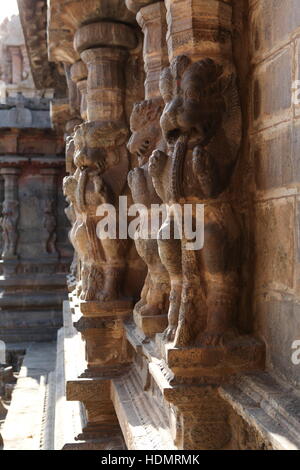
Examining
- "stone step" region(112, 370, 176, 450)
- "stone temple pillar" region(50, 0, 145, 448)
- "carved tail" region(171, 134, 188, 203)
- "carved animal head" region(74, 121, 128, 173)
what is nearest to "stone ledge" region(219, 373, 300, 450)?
"stone step" region(112, 370, 176, 450)

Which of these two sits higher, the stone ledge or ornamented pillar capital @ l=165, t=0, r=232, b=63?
ornamented pillar capital @ l=165, t=0, r=232, b=63

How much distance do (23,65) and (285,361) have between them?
24.0 meters

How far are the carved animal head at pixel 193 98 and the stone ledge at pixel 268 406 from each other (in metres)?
1.12

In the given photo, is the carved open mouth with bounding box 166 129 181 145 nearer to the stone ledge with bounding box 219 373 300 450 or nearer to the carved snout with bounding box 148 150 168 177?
the carved snout with bounding box 148 150 168 177

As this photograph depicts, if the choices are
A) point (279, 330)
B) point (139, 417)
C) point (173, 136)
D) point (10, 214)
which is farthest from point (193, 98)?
point (10, 214)

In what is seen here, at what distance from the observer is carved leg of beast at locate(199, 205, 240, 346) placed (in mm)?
2578

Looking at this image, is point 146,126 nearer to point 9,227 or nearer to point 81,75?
point 81,75

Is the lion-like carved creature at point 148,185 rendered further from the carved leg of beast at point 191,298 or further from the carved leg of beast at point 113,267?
the carved leg of beast at point 113,267

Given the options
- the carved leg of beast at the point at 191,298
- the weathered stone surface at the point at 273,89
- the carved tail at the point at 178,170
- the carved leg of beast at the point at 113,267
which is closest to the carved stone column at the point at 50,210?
the carved leg of beast at the point at 113,267

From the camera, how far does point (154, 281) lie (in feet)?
11.5

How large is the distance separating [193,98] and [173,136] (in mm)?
213

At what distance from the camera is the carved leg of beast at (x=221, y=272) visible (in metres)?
2.58

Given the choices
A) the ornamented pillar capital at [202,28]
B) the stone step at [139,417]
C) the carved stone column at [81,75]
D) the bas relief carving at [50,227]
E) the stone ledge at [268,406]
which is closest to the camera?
the stone ledge at [268,406]

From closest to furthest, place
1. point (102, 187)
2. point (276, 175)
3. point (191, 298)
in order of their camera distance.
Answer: point (276, 175) → point (191, 298) → point (102, 187)
